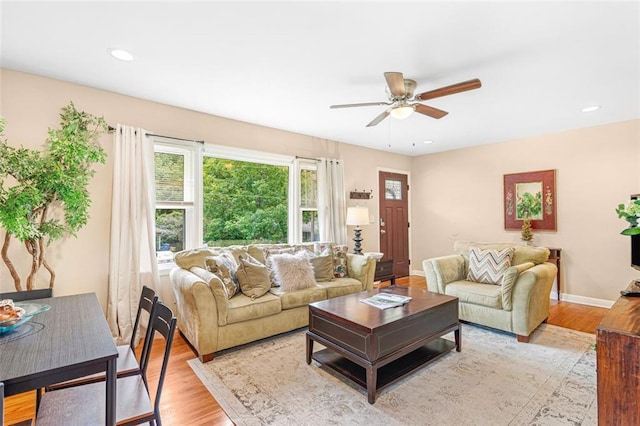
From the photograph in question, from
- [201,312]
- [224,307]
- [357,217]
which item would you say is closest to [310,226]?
[357,217]

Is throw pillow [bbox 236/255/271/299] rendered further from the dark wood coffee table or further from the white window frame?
the white window frame

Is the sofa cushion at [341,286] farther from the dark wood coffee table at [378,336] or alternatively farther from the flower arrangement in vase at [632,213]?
the flower arrangement in vase at [632,213]

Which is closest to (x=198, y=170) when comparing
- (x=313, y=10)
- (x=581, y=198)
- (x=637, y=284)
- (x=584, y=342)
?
(x=313, y=10)

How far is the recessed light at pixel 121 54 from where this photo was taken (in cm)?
237

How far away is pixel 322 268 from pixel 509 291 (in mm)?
2010

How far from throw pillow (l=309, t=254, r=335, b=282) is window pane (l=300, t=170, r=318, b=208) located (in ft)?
3.84

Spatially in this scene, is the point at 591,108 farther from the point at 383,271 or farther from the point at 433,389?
the point at 433,389

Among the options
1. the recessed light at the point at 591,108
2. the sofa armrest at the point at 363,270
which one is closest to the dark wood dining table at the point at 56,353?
the sofa armrest at the point at 363,270

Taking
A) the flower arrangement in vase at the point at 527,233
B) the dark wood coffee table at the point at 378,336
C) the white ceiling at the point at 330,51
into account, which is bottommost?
the dark wood coffee table at the point at 378,336

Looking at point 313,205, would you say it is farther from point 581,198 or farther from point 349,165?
point 581,198

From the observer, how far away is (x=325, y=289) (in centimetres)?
349

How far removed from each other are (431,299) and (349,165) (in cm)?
311

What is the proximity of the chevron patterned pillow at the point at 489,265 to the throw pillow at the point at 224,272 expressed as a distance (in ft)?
9.06

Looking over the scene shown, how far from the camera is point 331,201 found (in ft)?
16.2
